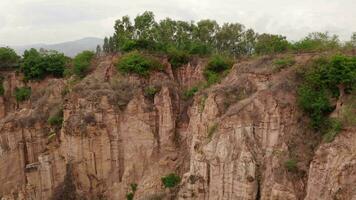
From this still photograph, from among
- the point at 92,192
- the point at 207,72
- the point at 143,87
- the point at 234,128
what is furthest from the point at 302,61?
the point at 92,192

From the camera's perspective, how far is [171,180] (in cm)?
2462

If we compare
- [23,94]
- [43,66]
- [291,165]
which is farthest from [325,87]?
[23,94]

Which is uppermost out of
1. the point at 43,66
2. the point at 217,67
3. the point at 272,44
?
the point at 272,44

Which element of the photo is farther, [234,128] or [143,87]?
[143,87]

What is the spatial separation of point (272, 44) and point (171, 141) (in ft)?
42.8

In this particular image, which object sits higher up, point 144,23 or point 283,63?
point 144,23

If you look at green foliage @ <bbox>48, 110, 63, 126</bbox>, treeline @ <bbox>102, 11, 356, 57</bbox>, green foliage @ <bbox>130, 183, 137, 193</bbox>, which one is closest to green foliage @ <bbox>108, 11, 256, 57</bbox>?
treeline @ <bbox>102, 11, 356, 57</bbox>

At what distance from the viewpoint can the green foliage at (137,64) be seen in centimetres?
2938

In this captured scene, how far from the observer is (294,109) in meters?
19.2

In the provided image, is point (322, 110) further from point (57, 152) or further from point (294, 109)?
point (57, 152)

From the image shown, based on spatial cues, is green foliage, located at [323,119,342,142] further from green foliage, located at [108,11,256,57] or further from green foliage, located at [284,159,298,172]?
green foliage, located at [108,11,256,57]

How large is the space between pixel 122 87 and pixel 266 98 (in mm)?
12205

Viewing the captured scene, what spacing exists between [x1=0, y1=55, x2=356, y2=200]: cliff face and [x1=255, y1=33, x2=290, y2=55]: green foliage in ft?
20.7

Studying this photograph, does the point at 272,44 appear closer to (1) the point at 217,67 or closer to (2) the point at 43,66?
(1) the point at 217,67
